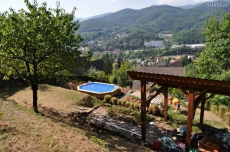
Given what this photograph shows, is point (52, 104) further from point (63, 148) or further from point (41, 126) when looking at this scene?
point (63, 148)

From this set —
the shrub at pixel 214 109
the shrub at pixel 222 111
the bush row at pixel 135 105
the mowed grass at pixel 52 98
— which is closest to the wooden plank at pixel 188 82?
the bush row at pixel 135 105

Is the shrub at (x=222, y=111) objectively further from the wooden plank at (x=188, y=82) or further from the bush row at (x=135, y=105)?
the wooden plank at (x=188, y=82)

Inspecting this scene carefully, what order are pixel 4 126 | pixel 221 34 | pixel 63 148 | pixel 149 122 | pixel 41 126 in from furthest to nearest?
pixel 221 34
pixel 149 122
pixel 41 126
pixel 4 126
pixel 63 148

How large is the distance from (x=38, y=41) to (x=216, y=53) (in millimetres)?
16576

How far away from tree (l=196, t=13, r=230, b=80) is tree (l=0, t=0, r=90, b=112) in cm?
1322

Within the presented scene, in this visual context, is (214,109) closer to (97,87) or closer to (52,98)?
(52,98)

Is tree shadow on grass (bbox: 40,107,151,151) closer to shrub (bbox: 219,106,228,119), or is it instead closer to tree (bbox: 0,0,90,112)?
tree (bbox: 0,0,90,112)

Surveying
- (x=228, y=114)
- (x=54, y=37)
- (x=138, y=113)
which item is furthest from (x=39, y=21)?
(x=228, y=114)

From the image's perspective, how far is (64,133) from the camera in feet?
29.7

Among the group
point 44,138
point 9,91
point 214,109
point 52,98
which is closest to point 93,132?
point 44,138

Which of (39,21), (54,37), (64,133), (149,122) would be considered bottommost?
(149,122)

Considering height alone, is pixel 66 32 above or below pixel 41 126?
above

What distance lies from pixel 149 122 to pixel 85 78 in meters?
17.0

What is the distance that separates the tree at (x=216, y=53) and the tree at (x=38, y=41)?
43.4ft
